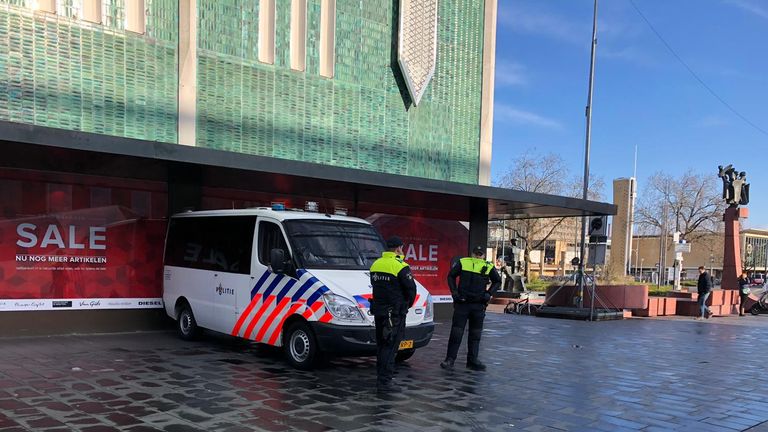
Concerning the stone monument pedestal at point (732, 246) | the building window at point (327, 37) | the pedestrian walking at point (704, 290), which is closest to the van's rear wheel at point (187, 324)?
the building window at point (327, 37)

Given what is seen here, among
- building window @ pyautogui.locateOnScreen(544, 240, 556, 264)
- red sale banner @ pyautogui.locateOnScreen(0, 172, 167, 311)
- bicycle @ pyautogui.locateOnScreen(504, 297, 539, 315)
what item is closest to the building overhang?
red sale banner @ pyautogui.locateOnScreen(0, 172, 167, 311)

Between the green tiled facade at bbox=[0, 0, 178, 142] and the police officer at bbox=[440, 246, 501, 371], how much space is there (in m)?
6.96

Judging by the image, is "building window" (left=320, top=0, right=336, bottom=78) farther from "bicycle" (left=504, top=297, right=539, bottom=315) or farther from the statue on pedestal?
the statue on pedestal

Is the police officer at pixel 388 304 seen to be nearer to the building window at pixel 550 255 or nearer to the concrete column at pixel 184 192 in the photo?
the concrete column at pixel 184 192

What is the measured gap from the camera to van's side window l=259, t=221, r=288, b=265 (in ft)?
30.9

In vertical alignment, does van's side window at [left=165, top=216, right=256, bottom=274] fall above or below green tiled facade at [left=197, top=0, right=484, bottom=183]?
below

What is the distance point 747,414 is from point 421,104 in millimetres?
11252

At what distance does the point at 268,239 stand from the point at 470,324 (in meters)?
3.26

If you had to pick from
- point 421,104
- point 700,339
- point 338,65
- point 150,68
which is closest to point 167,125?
point 150,68

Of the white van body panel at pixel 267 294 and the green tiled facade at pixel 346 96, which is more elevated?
the green tiled facade at pixel 346 96

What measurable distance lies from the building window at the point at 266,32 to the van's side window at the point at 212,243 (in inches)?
176

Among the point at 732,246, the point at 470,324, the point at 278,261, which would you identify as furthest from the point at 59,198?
the point at 732,246

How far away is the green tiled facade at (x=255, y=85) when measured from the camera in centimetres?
1147

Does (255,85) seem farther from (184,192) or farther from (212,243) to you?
(212,243)
